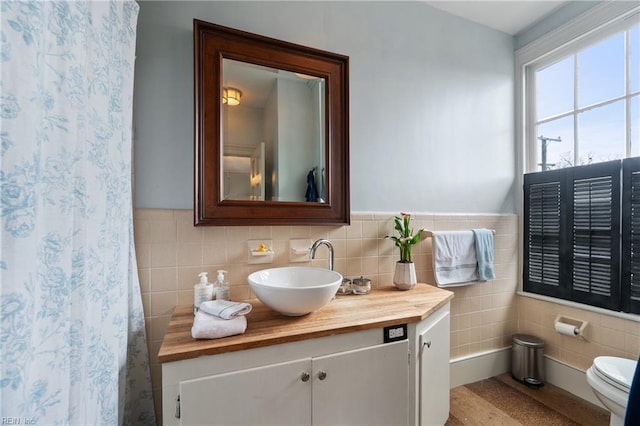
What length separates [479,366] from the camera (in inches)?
79.2

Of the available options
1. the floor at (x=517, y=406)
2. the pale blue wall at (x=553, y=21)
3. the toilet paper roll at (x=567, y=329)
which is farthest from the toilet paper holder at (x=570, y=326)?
the pale blue wall at (x=553, y=21)

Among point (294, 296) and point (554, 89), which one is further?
point (554, 89)

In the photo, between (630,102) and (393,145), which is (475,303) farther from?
(630,102)

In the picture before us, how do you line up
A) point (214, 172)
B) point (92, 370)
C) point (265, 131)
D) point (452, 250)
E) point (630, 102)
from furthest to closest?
point (452, 250) < point (630, 102) < point (265, 131) < point (214, 172) < point (92, 370)

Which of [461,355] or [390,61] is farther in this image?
[461,355]

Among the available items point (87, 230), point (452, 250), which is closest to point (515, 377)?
point (452, 250)

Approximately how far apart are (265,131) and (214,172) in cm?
34

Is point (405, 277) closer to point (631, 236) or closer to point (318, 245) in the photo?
point (318, 245)

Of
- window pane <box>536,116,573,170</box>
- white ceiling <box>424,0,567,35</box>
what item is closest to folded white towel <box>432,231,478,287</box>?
window pane <box>536,116,573,170</box>

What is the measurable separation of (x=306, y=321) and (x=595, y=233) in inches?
75.9

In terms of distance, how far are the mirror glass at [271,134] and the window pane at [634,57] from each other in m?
1.88

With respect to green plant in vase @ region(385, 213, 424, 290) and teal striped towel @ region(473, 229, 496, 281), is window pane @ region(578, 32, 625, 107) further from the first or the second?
green plant in vase @ region(385, 213, 424, 290)

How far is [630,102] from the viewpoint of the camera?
5.53 ft

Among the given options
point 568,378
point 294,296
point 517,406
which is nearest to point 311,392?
point 294,296
